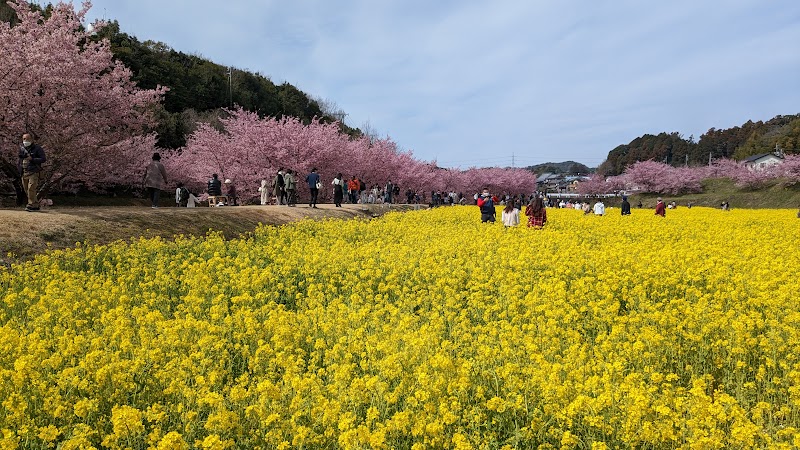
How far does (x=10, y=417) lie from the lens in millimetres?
3459

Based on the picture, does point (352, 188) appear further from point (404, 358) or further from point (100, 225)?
point (404, 358)

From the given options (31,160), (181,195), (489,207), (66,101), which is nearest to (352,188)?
(181,195)

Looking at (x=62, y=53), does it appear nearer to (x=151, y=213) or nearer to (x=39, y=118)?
(x=39, y=118)

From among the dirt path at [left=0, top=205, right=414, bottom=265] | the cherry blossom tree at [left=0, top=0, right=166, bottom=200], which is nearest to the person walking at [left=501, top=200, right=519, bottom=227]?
the dirt path at [left=0, top=205, right=414, bottom=265]

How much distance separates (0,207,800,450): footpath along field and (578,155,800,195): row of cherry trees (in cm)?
5722

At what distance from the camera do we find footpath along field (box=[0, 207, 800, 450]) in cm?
354

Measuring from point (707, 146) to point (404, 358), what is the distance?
478 ft

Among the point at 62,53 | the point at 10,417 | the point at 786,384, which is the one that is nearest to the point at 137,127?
the point at 62,53

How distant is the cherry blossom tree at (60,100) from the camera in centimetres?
1400

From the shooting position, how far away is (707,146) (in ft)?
411

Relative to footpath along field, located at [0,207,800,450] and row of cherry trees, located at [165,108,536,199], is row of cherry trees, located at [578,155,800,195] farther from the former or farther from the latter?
footpath along field, located at [0,207,800,450]

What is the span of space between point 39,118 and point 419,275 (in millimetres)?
13029

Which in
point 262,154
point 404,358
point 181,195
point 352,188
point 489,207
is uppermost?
point 262,154

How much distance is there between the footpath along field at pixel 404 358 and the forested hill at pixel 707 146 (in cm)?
10302
